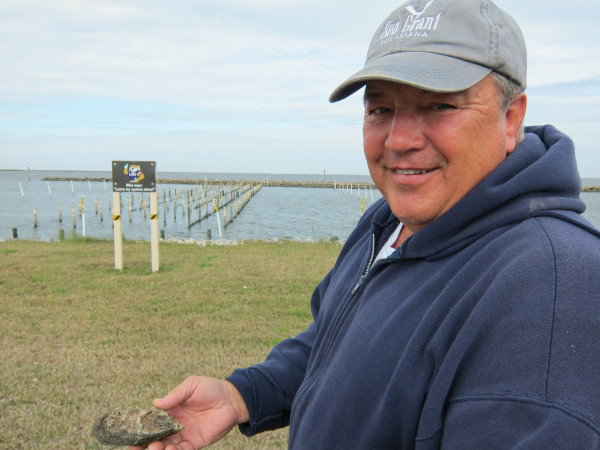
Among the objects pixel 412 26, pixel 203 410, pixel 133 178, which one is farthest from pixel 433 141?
pixel 133 178

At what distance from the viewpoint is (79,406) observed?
17.0ft

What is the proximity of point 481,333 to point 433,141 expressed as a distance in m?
0.55

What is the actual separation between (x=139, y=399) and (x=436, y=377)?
4.87 meters

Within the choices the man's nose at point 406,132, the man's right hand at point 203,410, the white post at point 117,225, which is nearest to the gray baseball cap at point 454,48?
the man's nose at point 406,132

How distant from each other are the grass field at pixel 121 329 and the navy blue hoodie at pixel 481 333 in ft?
11.8

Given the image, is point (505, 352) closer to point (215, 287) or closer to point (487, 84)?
point (487, 84)

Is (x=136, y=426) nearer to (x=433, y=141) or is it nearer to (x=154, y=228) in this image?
(x=433, y=141)

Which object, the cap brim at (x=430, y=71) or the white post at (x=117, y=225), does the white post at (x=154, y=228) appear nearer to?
the white post at (x=117, y=225)

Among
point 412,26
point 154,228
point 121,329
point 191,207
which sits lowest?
point 191,207

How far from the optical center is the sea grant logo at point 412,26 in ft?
4.26

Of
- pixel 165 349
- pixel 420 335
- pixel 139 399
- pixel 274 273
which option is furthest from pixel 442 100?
pixel 274 273

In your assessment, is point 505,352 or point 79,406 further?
point 79,406

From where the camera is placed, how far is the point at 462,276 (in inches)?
46.3

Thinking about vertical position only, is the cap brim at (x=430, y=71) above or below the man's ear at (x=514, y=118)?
above
